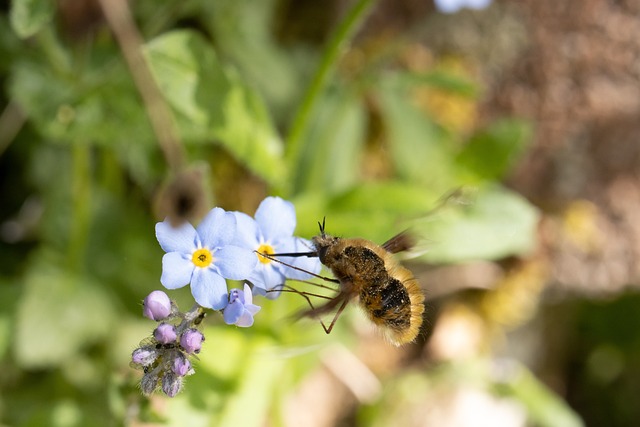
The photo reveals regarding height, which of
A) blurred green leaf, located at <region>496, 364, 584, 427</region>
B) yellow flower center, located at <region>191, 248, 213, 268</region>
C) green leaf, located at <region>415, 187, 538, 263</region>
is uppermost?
yellow flower center, located at <region>191, 248, 213, 268</region>

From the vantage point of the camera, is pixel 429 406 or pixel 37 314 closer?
pixel 37 314

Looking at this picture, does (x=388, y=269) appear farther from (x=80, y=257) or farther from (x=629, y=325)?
(x=629, y=325)

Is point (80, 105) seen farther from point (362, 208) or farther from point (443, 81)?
point (443, 81)

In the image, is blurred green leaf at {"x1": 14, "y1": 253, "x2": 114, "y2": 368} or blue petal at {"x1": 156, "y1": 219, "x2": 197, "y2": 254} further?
blurred green leaf at {"x1": 14, "y1": 253, "x2": 114, "y2": 368}

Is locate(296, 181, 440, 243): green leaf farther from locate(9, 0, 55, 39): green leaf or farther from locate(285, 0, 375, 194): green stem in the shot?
locate(9, 0, 55, 39): green leaf

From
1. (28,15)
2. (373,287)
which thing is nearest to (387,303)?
(373,287)

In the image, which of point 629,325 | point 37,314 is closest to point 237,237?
point 37,314

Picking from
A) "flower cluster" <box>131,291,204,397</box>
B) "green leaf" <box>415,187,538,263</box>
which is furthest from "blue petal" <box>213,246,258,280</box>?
"green leaf" <box>415,187,538,263</box>
